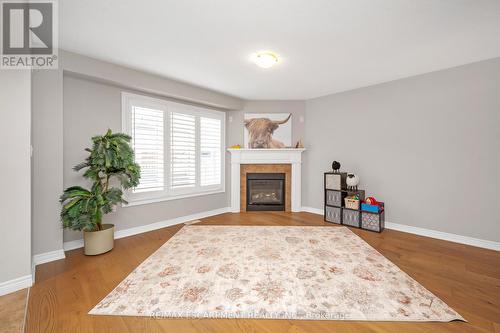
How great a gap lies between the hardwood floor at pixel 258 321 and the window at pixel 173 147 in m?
0.92

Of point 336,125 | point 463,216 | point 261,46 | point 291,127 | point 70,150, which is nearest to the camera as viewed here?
point 261,46

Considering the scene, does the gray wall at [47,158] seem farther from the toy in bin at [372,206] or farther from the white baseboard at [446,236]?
the white baseboard at [446,236]

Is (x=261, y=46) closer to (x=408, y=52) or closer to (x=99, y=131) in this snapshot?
(x=408, y=52)

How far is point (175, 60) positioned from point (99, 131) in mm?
1554

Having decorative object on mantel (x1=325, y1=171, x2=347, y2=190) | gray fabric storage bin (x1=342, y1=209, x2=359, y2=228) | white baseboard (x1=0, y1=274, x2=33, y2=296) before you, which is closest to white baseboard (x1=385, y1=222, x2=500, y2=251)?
gray fabric storage bin (x1=342, y1=209, x2=359, y2=228)

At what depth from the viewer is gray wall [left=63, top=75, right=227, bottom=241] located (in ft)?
9.12

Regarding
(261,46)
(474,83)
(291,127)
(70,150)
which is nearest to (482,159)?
(474,83)

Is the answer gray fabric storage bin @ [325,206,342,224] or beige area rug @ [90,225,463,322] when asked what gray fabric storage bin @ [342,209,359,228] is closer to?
gray fabric storage bin @ [325,206,342,224]

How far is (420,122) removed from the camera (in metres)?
3.36

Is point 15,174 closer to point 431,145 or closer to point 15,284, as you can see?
point 15,284

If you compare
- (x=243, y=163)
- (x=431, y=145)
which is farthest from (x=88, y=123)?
(x=431, y=145)

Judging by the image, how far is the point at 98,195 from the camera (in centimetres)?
247

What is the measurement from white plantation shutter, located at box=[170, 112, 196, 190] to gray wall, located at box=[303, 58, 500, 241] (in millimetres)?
3062

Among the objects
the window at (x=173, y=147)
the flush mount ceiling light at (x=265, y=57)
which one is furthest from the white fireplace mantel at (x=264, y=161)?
the flush mount ceiling light at (x=265, y=57)
